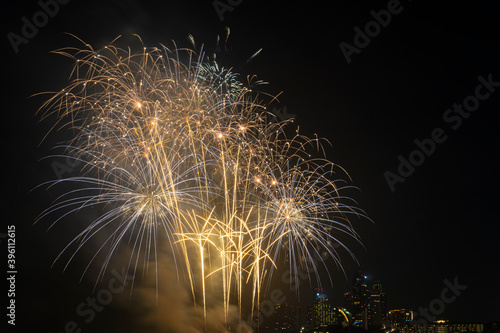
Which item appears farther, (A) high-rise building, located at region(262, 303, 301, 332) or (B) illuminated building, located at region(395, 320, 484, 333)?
(B) illuminated building, located at region(395, 320, 484, 333)

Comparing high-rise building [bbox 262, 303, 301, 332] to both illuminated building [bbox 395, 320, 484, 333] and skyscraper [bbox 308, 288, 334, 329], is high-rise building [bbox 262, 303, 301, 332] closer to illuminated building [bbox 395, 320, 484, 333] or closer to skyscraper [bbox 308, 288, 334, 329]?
skyscraper [bbox 308, 288, 334, 329]

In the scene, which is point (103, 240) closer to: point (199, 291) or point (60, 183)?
point (60, 183)

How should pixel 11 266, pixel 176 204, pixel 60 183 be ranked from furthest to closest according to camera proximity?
1. pixel 176 204
2. pixel 60 183
3. pixel 11 266

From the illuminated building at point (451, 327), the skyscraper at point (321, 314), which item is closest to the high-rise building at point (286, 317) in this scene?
the skyscraper at point (321, 314)

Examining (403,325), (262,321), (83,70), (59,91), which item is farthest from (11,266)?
A: (403,325)

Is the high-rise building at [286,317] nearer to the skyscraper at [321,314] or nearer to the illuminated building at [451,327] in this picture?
the skyscraper at [321,314]

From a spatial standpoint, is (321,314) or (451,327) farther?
(451,327)

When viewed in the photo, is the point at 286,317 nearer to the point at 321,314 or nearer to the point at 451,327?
the point at 321,314

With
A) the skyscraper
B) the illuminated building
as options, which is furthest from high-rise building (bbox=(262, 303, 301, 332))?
the illuminated building

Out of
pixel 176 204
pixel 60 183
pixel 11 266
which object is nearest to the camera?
pixel 11 266

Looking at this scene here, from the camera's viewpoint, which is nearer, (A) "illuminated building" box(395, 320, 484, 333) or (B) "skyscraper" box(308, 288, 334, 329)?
(B) "skyscraper" box(308, 288, 334, 329)

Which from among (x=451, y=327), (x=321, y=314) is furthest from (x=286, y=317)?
(x=451, y=327)
